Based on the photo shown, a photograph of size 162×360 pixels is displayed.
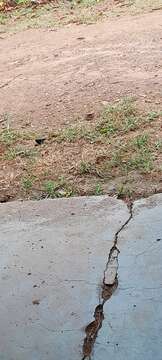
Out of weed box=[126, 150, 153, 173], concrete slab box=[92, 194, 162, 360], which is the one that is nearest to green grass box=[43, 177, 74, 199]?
weed box=[126, 150, 153, 173]

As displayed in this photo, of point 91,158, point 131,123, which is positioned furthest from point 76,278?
point 131,123

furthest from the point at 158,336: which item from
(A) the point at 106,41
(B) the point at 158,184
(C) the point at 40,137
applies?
(A) the point at 106,41

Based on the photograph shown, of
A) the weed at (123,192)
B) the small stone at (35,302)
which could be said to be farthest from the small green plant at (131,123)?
the small stone at (35,302)

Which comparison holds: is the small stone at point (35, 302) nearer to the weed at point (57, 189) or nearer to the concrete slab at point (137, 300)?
the concrete slab at point (137, 300)

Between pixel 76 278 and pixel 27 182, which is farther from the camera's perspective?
pixel 27 182

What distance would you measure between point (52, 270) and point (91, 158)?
1139mm

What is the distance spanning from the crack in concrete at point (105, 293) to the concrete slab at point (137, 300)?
0.02 m

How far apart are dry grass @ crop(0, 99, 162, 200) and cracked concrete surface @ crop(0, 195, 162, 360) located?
0.17 meters

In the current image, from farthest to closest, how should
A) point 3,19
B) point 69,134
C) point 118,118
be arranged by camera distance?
point 3,19, point 118,118, point 69,134

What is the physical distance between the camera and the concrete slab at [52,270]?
1962 mm

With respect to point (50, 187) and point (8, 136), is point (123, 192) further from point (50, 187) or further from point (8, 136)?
point (8, 136)

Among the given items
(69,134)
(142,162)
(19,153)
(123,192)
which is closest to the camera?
(123,192)

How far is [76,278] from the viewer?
7.34 feet

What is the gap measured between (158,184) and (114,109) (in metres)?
1.12
